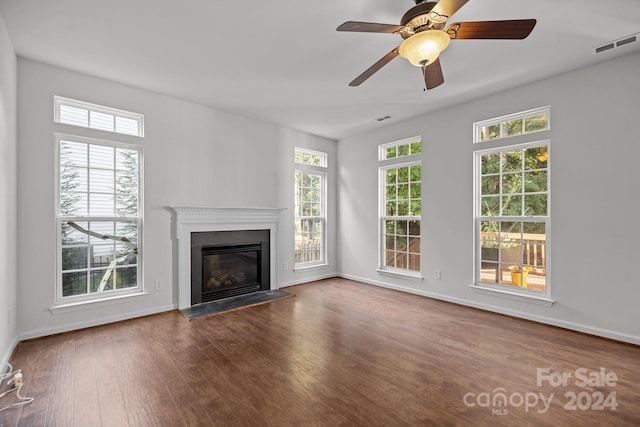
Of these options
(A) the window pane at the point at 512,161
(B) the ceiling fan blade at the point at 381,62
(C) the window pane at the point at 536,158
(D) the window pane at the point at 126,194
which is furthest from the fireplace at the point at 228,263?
(C) the window pane at the point at 536,158

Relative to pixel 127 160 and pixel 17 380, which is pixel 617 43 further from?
pixel 17 380

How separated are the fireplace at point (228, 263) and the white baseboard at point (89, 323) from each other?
1.54 ft

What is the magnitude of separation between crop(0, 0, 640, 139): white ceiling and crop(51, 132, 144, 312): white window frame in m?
0.77

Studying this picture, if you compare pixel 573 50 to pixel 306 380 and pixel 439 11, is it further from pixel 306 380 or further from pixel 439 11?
pixel 306 380

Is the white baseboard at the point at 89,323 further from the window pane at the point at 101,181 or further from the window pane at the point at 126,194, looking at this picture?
the window pane at the point at 101,181

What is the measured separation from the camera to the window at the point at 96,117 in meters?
3.31

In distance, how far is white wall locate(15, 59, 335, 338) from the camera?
121 inches

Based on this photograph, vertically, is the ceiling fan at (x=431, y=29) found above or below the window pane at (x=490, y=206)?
above

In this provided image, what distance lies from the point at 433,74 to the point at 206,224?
3435mm

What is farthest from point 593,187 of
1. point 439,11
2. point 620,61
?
point 439,11

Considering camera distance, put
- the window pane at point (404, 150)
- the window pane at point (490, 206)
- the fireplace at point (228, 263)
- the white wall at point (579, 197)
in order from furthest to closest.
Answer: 1. the window pane at point (404, 150)
2. the fireplace at point (228, 263)
3. the window pane at point (490, 206)
4. the white wall at point (579, 197)

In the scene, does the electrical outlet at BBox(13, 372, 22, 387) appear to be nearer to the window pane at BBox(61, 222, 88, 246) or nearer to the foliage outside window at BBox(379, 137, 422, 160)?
the window pane at BBox(61, 222, 88, 246)

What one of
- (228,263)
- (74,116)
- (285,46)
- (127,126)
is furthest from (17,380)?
(285,46)

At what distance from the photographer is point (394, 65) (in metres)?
3.16
